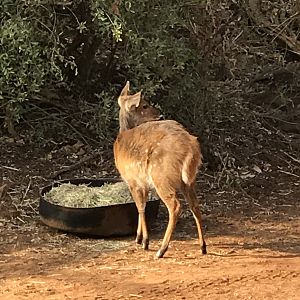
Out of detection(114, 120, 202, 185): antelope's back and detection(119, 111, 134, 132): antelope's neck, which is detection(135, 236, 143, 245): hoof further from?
detection(119, 111, 134, 132): antelope's neck

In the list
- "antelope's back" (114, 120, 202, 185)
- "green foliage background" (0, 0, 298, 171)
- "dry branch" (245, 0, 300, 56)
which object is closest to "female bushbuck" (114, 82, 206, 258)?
"antelope's back" (114, 120, 202, 185)

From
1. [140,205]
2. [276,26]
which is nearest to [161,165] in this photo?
[140,205]

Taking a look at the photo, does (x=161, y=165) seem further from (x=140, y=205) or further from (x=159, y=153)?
(x=140, y=205)

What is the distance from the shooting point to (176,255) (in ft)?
21.7

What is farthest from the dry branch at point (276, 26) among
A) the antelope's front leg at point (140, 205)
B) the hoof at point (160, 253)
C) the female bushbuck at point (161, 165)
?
the hoof at point (160, 253)

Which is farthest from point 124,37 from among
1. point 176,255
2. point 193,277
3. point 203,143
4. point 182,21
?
point 193,277

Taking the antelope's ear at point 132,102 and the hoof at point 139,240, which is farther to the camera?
the antelope's ear at point 132,102

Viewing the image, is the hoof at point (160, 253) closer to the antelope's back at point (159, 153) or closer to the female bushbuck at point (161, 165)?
the female bushbuck at point (161, 165)

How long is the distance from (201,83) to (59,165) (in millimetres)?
1952

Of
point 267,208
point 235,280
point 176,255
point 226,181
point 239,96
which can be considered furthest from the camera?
point 239,96

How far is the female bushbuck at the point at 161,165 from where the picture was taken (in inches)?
257

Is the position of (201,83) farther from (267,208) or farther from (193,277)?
(193,277)

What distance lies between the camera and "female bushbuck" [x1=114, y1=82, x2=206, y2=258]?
653 centimetres

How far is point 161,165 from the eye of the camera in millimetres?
6562
